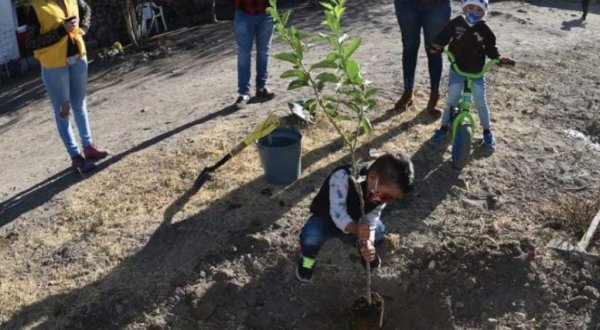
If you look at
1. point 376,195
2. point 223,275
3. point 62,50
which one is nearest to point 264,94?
point 62,50

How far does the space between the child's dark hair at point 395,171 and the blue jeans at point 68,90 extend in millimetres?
2727

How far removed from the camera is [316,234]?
12.5 ft

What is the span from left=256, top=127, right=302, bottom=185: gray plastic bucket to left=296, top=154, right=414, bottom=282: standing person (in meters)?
0.80

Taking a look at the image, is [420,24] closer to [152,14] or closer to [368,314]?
[368,314]

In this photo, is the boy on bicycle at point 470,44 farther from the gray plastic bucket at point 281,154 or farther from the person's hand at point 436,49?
the gray plastic bucket at point 281,154

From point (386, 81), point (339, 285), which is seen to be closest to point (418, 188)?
point (339, 285)

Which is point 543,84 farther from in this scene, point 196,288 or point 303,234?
point 196,288

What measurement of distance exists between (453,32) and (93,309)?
3.17 metres

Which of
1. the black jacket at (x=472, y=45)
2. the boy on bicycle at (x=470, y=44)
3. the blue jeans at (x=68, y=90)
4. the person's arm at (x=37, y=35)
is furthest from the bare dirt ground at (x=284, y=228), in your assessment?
the person's arm at (x=37, y=35)

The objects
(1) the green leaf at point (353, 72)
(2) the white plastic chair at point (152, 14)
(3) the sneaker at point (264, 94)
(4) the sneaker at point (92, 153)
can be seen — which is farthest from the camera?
(2) the white plastic chair at point (152, 14)

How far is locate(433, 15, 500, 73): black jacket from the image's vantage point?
4.74 m

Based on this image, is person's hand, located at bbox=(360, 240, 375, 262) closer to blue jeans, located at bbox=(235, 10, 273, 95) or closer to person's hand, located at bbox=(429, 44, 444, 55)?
person's hand, located at bbox=(429, 44, 444, 55)

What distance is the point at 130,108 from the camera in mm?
7367

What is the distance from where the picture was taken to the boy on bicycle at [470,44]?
4.72m
